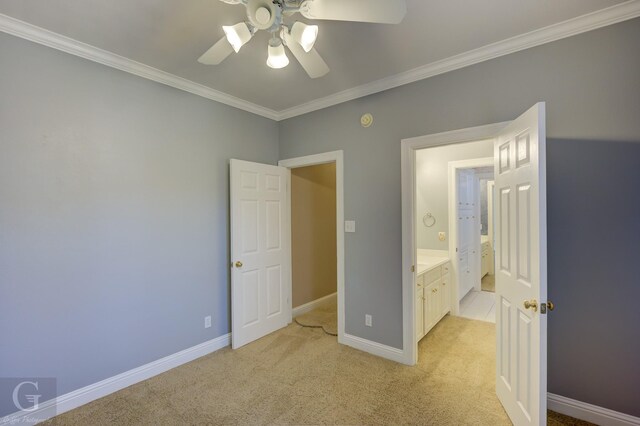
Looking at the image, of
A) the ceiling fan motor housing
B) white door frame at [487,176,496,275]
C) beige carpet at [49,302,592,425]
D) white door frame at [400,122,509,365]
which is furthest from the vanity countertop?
white door frame at [487,176,496,275]

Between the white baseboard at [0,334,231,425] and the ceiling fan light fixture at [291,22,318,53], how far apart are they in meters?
2.80

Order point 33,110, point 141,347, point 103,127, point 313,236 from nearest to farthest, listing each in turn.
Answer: point 33,110 → point 103,127 → point 141,347 → point 313,236

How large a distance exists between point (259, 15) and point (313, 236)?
3.26 meters

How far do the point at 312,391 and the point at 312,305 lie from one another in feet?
6.58

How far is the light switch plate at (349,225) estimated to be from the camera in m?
2.97

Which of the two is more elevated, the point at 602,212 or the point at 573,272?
the point at 602,212

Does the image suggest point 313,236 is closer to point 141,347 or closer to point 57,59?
point 141,347

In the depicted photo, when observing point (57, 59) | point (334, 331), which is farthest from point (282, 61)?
point (334, 331)

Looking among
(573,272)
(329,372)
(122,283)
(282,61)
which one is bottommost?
(329,372)

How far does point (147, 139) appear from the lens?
97.5 inches

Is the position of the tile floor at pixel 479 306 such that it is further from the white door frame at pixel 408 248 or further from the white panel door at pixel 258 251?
the white panel door at pixel 258 251

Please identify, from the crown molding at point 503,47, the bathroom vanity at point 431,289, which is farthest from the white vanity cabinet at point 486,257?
the crown molding at point 503,47

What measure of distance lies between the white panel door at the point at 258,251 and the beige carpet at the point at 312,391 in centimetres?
33

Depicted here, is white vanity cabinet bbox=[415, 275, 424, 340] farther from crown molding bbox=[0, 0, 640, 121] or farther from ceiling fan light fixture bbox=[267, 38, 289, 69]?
ceiling fan light fixture bbox=[267, 38, 289, 69]
